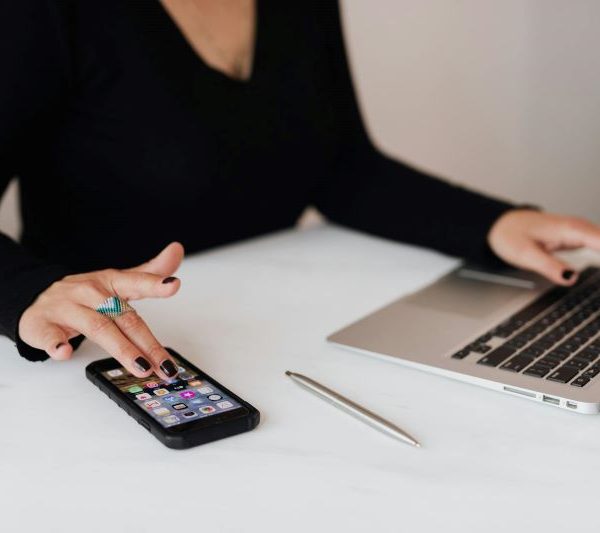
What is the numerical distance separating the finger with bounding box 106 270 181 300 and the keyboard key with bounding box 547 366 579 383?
0.34 metres

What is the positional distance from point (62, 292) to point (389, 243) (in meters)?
0.56

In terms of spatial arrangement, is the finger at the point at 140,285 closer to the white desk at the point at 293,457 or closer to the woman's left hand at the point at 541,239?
the white desk at the point at 293,457

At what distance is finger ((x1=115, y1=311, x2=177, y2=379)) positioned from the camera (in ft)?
2.39

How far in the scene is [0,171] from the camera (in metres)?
1.04

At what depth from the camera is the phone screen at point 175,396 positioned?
672mm

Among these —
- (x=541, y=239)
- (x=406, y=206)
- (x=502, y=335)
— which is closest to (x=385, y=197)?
(x=406, y=206)

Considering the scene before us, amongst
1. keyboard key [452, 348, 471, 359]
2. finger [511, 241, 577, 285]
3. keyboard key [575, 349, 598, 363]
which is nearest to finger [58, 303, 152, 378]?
keyboard key [452, 348, 471, 359]

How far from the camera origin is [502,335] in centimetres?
83

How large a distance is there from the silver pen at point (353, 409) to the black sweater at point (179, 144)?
349 millimetres

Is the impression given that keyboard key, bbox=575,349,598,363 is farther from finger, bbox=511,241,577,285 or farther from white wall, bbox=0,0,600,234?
white wall, bbox=0,0,600,234

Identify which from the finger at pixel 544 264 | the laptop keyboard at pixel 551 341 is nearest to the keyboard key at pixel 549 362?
the laptop keyboard at pixel 551 341

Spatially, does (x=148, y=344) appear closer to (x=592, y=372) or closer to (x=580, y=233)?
(x=592, y=372)

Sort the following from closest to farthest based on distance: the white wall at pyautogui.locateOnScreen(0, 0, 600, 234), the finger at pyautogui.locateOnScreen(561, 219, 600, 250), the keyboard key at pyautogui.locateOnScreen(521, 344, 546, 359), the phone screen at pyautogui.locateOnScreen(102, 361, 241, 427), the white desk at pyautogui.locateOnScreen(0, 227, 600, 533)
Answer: the white desk at pyautogui.locateOnScreen(0, 227, 600, 533) → the phone screen at pyautogui.locateOnScreen(102, 361, 241, 427) → the keyboard key at pyautogui.locateOnScreen(521, 344, 546, 359) → the finger at pyautogui.locateOnScreen(561, 219, 600, 250) → the white wall at pyautogui.locateOnScreen(0, 0, 600, 234)

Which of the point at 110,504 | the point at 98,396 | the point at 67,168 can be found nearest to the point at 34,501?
the point at 110,504
